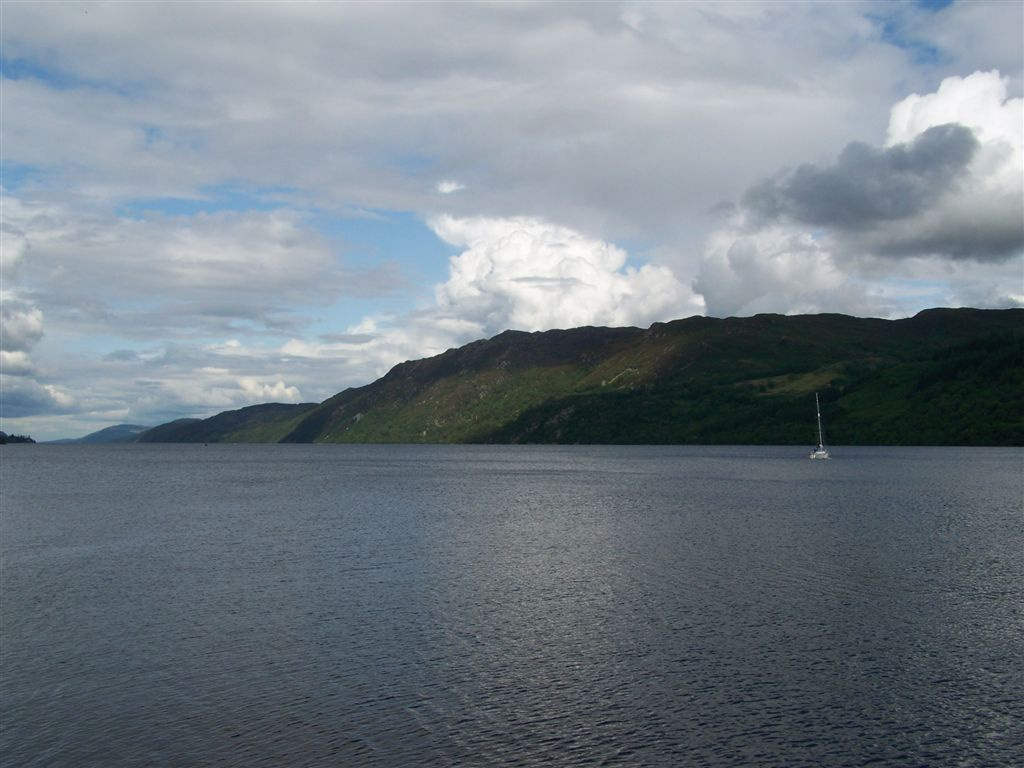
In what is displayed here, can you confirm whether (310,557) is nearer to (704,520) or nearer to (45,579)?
(45,579)

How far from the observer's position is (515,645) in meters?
48.3

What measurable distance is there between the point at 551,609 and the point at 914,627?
23.0 m

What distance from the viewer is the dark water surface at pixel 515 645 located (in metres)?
34.2

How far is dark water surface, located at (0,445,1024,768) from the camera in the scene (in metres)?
34.2

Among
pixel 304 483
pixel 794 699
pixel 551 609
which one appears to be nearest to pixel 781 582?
pixel 551 609

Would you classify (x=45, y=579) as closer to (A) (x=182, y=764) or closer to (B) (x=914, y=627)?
(A) (x=182, y=764)

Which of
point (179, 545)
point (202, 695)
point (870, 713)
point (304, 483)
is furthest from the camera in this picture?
point (304, 483)

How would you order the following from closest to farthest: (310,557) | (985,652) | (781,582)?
(985,652), (781,582), (310,557)

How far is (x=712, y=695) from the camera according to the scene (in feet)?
130

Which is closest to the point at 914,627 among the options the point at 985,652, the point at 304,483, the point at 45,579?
the point at 985,652

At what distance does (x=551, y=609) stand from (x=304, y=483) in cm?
15104

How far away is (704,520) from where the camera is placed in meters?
110

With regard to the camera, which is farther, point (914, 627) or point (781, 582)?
point (781, 582)

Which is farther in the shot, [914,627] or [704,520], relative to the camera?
[704,520]
